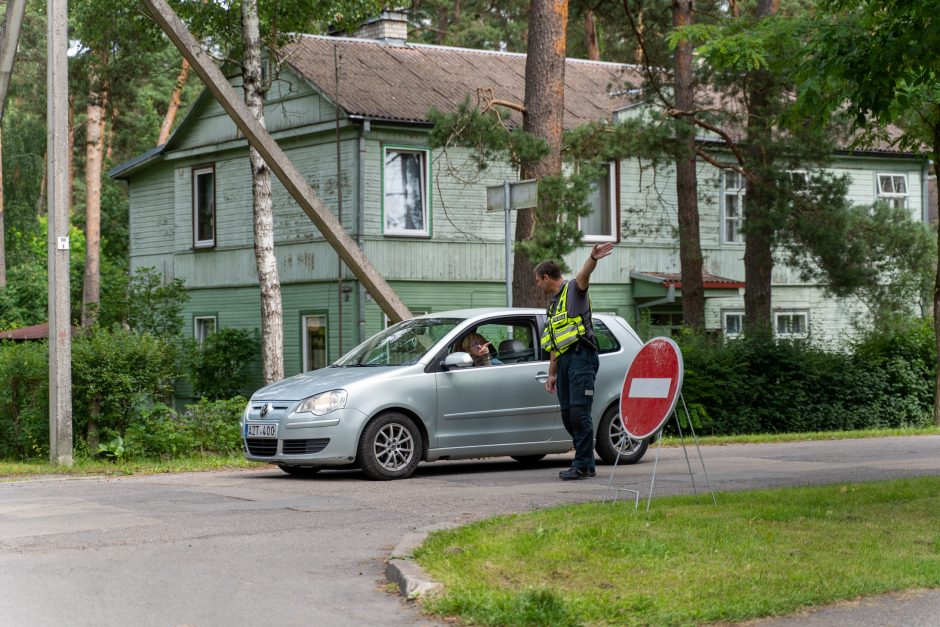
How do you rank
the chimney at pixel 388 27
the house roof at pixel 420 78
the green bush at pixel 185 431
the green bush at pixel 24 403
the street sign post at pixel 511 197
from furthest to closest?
the chimney at pixel 388 27, the house roof at pixel 420 78, the green bush at pixel 24 403, the green bush at pixel 185 431, the street sign post at pixel 511 197

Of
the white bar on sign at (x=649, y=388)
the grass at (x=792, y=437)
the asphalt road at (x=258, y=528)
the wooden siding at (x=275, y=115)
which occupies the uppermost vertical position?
the wooden siding at (x=275, y=115)

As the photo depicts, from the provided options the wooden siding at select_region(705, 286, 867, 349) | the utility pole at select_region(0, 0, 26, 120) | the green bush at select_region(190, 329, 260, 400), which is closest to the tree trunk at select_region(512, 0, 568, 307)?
the utility pole at select_region(0, 0, 26, 120)

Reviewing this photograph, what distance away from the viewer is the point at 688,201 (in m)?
25.5

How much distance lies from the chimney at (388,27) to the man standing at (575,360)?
68.9ft

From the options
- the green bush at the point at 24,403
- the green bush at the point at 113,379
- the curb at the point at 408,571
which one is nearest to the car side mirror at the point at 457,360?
the curb at the point at 408,571

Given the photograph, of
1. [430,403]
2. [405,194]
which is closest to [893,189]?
[405,194]

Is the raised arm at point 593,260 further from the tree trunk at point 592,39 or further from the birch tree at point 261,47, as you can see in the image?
the tree trunk at point 592,39

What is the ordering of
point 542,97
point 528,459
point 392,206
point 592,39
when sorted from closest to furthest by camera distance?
point 528,459
point 542,97
point 392,206
point 592,39

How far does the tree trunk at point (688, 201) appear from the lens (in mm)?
25094

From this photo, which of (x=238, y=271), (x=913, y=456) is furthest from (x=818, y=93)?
(x=238, y=271)

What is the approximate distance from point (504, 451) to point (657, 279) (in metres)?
17.7

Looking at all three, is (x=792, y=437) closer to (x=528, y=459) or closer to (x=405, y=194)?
(x=528, y=459)

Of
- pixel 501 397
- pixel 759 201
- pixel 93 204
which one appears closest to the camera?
pixel 501 397

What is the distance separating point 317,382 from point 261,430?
71 cm
